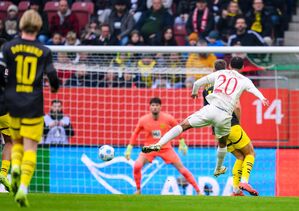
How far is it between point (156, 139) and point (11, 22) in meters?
6.23

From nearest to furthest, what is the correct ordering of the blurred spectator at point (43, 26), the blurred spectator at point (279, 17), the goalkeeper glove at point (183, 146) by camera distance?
the goalkeeper glove at point (183, 146) < the blurred spectator at point (279, 17) < the blurred spectator at point (43, 26)

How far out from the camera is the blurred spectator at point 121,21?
22.2m

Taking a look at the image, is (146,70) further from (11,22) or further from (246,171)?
(11,22)

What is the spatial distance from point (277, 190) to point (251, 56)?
2.68 metres

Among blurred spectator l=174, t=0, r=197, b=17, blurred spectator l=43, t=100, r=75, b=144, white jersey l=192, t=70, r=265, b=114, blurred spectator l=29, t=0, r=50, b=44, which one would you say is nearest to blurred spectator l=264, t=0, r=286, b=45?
blurred spectator l=174, t=0, r=197, b=17

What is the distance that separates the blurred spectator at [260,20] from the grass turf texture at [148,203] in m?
8.62

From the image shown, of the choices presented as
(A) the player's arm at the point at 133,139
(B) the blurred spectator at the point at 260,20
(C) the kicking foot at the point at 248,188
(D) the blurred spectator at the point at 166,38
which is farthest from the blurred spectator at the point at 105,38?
(C) the kicking foot at the point at 248,188

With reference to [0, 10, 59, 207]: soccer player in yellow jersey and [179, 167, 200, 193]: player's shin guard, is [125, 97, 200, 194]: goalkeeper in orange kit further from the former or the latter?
[0, 10, 59, 207]: soccer player in yellow jersey

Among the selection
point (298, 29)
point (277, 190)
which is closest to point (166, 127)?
point (277, 190)

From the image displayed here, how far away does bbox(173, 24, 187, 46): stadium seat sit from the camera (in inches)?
880

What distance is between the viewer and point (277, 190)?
18.2 m

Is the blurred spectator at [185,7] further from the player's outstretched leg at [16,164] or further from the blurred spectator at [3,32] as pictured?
the player's outstretched leg at [16,164]

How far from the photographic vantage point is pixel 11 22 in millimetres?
23172

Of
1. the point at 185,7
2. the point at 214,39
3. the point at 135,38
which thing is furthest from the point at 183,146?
the point at 185,7
